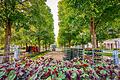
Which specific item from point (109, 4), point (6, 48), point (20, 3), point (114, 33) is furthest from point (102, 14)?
point (114, 33)

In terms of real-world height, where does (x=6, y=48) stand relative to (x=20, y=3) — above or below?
below

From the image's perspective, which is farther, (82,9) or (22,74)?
(82,9)

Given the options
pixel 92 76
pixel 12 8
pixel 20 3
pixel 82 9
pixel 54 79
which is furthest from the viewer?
pixel 82 9

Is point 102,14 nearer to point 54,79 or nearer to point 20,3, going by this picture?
point 20,3

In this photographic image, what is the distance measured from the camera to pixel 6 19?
17.7 meters

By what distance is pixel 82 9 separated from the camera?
19.4m

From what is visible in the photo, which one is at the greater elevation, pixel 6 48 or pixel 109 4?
pixel 109 4

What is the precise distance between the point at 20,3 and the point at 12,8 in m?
1.42

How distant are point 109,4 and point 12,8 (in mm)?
9688

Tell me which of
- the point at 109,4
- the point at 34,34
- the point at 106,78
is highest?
the point at 109,4

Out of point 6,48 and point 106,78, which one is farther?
point 6,48

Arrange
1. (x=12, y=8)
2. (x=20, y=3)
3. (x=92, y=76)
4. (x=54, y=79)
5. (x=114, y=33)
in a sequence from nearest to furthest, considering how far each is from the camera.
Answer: (x=54, y=79) → (x=92, y=76) → (x=12, y=8) → (x=20, y=3) → (x=114, y=33)

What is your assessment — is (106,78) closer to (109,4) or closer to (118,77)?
(118,77)

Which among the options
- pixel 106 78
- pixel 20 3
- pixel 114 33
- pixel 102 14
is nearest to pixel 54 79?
pixel 106 78
